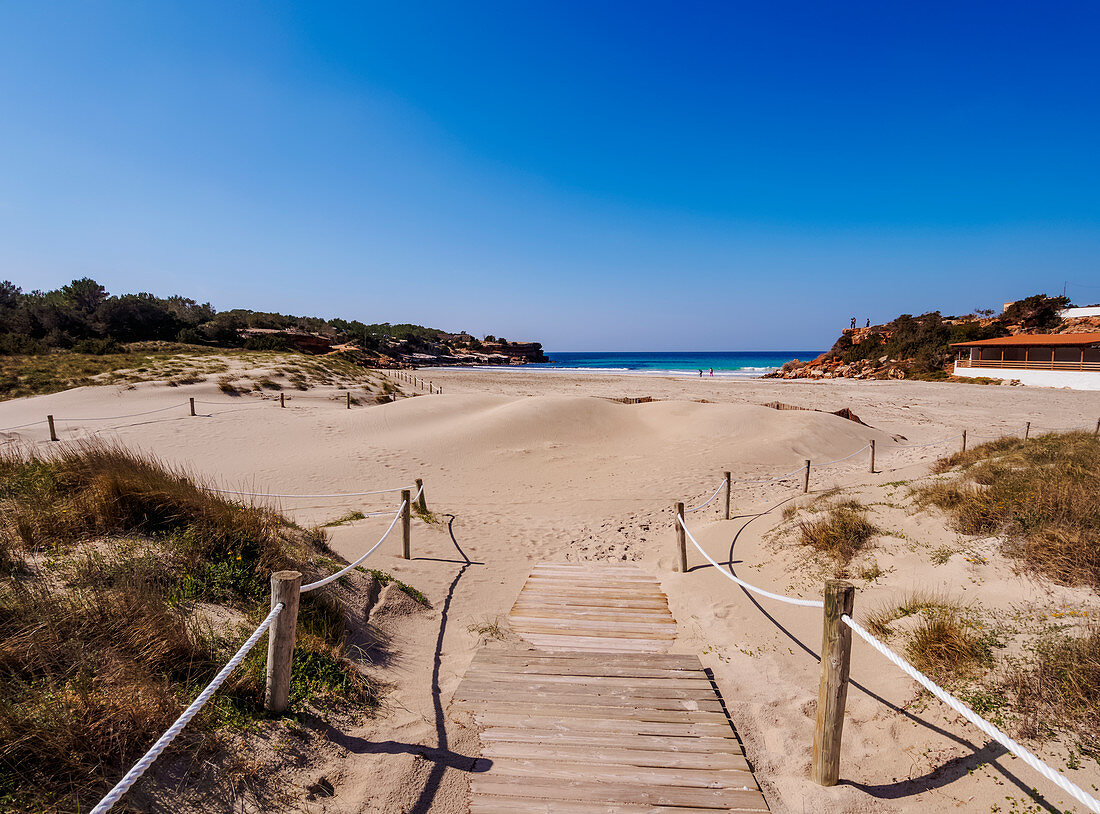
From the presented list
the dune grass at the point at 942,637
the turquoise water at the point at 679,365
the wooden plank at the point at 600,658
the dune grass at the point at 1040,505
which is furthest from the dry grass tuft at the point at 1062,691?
the turquoise water at the point at 679,365

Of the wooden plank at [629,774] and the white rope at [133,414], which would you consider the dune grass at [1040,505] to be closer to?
the wooden plank at [629,774]

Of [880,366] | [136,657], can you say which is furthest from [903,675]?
[880,366]

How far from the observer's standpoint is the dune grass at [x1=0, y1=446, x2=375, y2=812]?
2500 mm

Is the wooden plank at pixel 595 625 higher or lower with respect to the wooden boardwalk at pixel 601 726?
lower

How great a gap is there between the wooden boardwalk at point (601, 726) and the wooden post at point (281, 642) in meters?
1.49

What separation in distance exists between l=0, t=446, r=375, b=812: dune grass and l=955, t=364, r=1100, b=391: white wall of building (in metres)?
48.8

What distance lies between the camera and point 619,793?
10.4 ft

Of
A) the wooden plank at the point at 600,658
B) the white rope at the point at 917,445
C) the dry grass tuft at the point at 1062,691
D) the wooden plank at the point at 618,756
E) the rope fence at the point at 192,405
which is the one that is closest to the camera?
the dry grass tuft at the point at 1062,691

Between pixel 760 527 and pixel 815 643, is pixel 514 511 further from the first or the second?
pixel 815 643

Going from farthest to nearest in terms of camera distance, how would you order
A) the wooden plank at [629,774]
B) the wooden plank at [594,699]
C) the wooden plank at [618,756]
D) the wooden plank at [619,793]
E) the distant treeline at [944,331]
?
the distant treeline at [944,331] → the wooden plank at [594,699] → the wooden plank at [618,756] → the wooden plank at [629,774] → the wooden plank at [619,793]

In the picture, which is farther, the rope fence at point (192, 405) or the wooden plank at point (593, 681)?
the rope fence at point (192, 405)

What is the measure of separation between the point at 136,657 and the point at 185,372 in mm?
30390

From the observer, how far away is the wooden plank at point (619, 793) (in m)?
3.11

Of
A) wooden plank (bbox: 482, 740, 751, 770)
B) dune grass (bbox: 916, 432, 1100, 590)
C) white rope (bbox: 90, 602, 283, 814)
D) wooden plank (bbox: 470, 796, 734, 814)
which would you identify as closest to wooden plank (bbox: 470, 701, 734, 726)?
wooden plank (bbox: 482, 740, 751, 770)
